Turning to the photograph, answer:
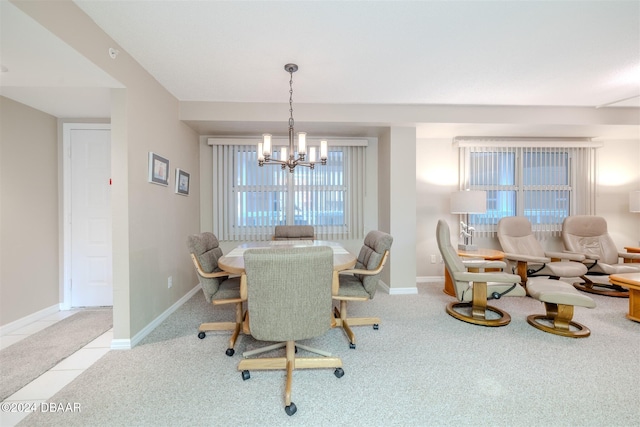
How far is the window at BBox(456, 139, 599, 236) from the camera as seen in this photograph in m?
4.09

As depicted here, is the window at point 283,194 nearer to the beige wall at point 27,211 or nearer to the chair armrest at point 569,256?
the beige wall at point 27,211

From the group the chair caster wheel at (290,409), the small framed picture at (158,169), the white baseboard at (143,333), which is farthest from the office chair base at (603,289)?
the small framed picture at (158,169)

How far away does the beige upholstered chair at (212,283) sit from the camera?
2.08m

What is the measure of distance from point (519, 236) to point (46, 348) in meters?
5.65

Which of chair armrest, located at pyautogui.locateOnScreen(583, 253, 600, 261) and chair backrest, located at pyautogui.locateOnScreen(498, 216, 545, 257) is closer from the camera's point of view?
chair armrest, located at pyautogui.locateOnScreen(583, 253, 600, 261)

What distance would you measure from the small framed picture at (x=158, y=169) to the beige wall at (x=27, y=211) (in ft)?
4.63

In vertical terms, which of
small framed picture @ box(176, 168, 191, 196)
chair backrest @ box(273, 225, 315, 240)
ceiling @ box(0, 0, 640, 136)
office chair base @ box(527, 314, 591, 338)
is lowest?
office chair base @ box(527, 314, 591, 338)

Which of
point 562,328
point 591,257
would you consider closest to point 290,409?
A: point 562,328

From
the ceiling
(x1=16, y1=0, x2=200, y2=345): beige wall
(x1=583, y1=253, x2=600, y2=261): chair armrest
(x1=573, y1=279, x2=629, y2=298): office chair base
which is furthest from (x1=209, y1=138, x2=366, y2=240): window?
(x1=573, y1=279, x2=629, y2=298): office chair base

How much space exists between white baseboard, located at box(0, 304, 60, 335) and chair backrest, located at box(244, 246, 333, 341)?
2812 millimetres

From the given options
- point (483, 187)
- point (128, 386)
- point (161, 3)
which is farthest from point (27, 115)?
point (483, 187)

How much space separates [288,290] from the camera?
1.47 m

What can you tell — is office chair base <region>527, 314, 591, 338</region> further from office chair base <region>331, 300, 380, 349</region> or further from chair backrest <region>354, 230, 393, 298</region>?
chair backrest <region>354, 230, 393, 298</region>

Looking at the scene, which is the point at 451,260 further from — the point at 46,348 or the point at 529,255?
the point at 46,348
